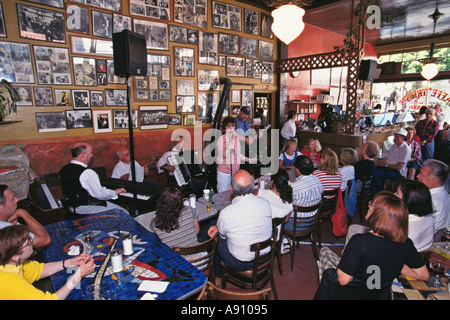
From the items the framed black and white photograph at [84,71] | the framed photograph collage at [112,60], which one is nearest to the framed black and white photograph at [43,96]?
the framed photograph collage at [112,60]

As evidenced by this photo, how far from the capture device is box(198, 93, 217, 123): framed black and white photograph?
668 cm

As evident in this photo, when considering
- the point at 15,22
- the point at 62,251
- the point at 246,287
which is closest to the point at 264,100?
the point at 15,22

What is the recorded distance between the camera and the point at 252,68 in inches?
307

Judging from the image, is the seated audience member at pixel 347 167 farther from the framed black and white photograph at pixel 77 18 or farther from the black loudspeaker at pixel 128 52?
the framed black and white photograph at pixel 77 18

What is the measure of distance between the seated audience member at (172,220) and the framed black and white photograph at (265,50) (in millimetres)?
6698

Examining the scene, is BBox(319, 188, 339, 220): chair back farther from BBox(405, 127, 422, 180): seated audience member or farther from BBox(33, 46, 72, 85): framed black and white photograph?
BBox(33, 46, 72, 85): framed black and white photograph

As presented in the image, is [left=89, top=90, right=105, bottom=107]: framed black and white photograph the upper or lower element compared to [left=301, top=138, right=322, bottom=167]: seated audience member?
upper

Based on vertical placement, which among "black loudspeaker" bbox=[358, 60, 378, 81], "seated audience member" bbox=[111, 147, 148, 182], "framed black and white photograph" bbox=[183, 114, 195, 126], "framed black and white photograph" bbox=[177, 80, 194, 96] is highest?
"black loudspeaker" bbox=[358, 60, 378, 81]

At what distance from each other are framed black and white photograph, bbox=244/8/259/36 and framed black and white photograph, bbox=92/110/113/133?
455cm

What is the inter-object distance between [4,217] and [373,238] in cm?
300

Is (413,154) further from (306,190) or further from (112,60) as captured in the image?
(112,60)

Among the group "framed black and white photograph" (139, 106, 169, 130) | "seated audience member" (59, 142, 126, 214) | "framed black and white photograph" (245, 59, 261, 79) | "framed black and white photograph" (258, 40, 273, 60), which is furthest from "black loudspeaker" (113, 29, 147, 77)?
"framed black and white photograph" (258, 40, 273, 60)

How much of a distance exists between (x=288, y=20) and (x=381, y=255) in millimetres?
3000

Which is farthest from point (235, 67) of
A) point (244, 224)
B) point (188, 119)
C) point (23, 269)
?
point (23, 269)
